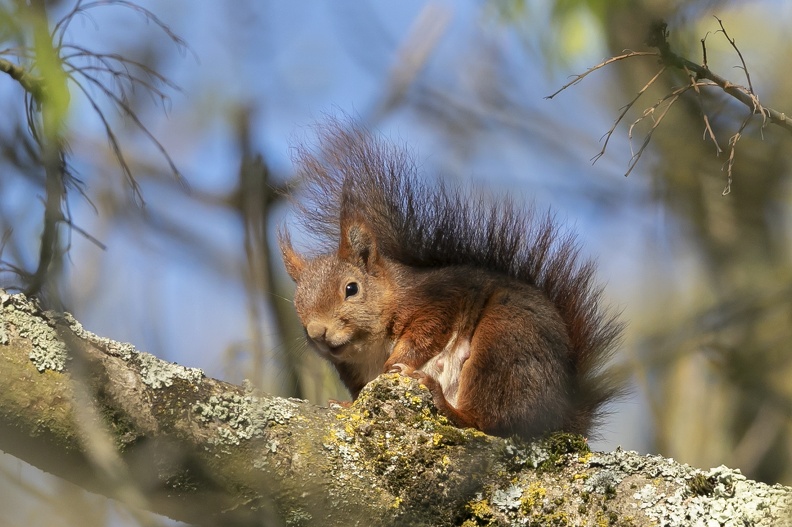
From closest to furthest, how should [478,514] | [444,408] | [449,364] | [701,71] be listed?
[701,71], [478,514], [444,408], [449,364]

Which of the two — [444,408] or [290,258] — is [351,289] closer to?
[290,258]

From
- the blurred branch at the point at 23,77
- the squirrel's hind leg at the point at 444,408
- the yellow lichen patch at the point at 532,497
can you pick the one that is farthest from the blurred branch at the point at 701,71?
the blurred branch at the point at 23,77

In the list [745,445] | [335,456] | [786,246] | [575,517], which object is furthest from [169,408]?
[786,246]

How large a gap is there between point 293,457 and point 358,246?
67.5 inches

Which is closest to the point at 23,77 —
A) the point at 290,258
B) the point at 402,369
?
the point at 402,369

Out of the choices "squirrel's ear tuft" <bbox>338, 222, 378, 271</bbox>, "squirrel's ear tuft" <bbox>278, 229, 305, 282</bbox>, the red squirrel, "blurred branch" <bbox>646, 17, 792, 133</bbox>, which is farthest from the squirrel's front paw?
"blurred branch" <bbox>646, 17, 792, 133</bbox>

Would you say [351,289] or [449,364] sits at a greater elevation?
[351,289]

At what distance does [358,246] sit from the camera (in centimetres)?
373

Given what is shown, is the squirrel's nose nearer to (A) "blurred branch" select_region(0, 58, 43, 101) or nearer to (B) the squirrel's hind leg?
(B) the squirrel's hind leg

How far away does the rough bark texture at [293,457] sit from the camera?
71.9 inches

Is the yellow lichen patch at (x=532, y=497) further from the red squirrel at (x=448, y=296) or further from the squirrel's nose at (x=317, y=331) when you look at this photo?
the squirrel's nose at (x=317, y=331)

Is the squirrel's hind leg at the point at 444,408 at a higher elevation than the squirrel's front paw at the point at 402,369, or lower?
lower

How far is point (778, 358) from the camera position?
4.52 metres

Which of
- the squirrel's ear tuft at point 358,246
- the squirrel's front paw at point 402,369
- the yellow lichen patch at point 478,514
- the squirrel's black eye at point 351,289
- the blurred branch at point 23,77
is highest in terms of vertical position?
the squirrel's ear tuft at point 358,246
